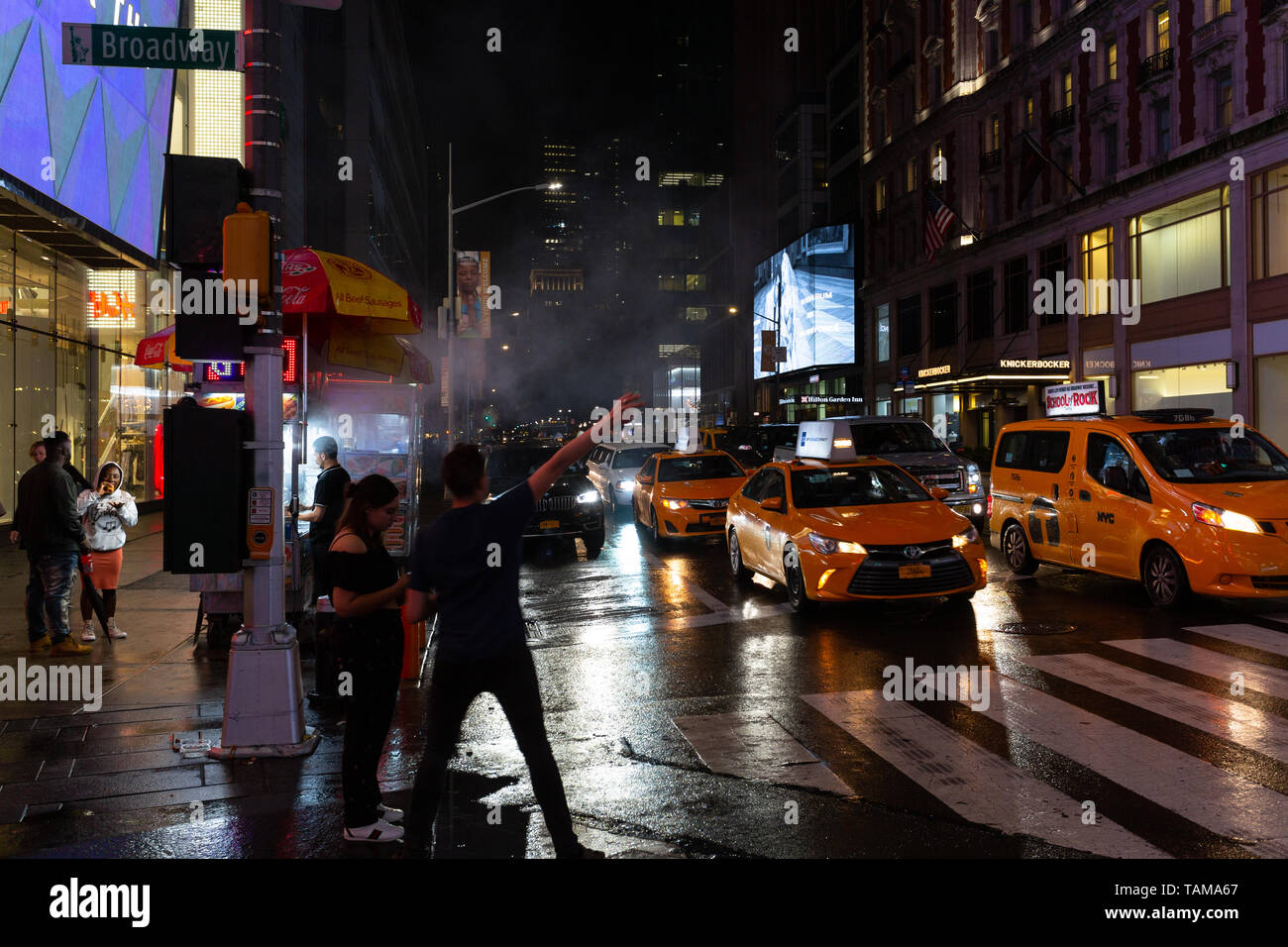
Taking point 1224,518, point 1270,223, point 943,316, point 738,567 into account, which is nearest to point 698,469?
point 738,567

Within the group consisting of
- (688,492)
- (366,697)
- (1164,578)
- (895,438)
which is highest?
(895,438)

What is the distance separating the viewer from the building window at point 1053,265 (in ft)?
121

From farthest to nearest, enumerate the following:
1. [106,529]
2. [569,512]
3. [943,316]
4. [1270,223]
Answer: [943,316], [1270,223], [569,512], [106,529]

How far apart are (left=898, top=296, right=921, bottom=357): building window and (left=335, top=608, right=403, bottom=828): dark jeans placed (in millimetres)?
47637

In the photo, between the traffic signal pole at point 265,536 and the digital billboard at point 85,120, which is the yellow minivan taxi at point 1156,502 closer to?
the traffic signal pole at point 265,536

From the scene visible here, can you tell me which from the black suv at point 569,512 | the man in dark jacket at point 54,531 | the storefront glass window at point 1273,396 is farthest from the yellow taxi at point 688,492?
the storefront glass window at point 1273,396

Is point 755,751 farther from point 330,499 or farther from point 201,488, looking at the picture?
point 330,499

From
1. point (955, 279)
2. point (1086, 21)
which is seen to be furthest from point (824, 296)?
point (1086, 21)

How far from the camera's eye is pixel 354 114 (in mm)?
43844

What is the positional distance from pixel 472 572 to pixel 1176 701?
17.1ft

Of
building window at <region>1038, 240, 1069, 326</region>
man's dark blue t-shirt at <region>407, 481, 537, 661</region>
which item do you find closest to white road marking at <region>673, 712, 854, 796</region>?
man's dark blue t-shirt at <region>407, 481, 537, 661</region>

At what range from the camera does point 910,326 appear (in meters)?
51.1
